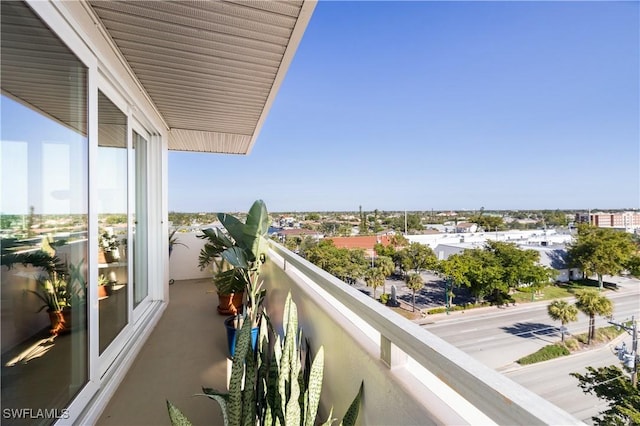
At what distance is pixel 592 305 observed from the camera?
276 cm

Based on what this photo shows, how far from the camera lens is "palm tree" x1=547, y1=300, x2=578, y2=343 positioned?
2.73 metres

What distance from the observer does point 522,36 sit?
347 cm

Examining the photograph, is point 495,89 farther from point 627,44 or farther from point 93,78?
point 93,78

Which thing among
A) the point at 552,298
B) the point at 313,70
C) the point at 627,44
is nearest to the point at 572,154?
the point at 627,44

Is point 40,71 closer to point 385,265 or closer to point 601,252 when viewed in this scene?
point 385,265

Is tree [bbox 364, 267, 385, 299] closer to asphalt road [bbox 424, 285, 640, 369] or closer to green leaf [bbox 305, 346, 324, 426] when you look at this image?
asphalt road [bbox 424, 285, 640, 369]

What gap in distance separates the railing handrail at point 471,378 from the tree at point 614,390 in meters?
1.43

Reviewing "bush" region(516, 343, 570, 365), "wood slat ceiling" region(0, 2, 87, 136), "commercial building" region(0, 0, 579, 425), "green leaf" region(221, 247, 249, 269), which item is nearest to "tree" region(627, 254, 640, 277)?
"bush" region(516, 343, 570, 365)

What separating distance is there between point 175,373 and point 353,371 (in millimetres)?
1878

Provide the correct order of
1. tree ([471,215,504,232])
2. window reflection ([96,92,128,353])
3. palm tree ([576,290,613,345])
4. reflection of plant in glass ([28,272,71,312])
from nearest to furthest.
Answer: reflection of plant in glass ([28,272,71,312])
window reflection ([96,92,128,353])
palm tree ([576,290,613,345])
tree ([471,215,504,232])

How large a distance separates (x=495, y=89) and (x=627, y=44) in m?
2.53

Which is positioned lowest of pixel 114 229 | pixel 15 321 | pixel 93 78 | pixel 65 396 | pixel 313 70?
pixel 65 396

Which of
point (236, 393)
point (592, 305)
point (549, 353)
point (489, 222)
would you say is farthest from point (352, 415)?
point (489, 222)

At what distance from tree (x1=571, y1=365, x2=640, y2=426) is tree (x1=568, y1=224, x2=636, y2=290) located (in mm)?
1841
